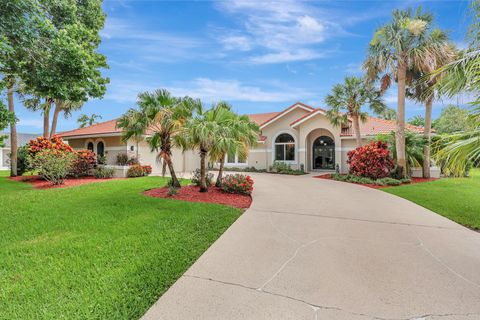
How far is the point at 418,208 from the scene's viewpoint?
8766 millimetres

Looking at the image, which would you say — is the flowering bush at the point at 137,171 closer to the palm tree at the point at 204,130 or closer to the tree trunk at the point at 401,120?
the palm tree at the point at 204,130

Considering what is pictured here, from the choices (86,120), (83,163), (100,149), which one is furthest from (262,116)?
(86,120)

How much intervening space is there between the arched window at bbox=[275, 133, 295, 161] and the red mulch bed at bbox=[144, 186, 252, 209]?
13.1 metres

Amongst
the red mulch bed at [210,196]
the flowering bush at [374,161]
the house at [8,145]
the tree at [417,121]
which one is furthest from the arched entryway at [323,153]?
the house at [8,145]

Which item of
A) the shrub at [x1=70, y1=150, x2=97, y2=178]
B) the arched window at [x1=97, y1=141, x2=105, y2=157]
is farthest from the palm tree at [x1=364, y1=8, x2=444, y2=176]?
the arched window at [x1=97, y1=141, x2=105, y2=157]

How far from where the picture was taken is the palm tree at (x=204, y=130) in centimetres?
958

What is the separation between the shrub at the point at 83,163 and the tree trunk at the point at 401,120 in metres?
21.3

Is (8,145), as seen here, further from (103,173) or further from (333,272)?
(333,272)

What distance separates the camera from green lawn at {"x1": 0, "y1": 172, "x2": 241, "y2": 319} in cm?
Result: 336

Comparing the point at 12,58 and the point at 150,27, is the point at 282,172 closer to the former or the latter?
the point at 150,27

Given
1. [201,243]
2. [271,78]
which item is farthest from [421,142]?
[201,243]

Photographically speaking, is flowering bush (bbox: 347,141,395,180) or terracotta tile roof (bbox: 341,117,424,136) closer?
flowering bush (bbox: 347,141,395,180)

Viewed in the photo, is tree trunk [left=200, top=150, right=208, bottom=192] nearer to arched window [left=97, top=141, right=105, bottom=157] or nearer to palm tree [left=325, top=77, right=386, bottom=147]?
palm tree [left=325, top=77, right=386, bottom=147]

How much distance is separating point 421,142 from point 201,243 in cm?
1782
